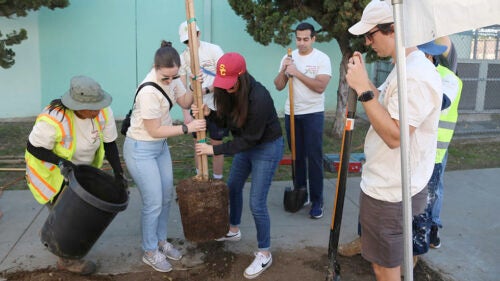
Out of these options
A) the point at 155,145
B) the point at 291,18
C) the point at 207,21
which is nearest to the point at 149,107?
the point at 155,145

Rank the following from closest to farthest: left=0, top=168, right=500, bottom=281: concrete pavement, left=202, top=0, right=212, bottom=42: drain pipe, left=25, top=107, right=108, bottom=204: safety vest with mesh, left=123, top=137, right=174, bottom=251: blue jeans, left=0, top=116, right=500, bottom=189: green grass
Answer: left=25, top=107, right=108, bottom=204: safety vest with mesh → left=123, top=137, right=174, bottom=251: blue jeans → left=0, top=168, right=500, bottom=281: concrete pavement → left=0, top=116, right=500, bottom=189: green grass → left=202, top=0, right=212, bottom=42: drain pipe

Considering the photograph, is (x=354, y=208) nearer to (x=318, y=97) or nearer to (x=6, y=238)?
(x=318, y=97)

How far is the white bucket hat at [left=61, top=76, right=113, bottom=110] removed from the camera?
3.12m


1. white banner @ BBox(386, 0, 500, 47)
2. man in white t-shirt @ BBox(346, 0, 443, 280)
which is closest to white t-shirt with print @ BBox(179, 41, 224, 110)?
man in white t-shirt @ BBox(346, 0, 443, 280)

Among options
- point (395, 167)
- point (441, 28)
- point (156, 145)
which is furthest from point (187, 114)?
point (441, 28)

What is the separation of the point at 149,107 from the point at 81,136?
0.52 meters

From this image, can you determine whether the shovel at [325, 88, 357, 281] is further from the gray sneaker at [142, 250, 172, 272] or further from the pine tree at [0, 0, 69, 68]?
the pine tree at [0, 0, 69, 68]

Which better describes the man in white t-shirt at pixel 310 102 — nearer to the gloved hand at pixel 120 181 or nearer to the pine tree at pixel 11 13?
the gloved hand at pixel 120 181

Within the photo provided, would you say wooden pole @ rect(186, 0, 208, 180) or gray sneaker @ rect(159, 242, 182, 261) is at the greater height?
wooden pole @ rect(186, 0, 208, 180)

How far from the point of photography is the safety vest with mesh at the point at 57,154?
3.16 meters

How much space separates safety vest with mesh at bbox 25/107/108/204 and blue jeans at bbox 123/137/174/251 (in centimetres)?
29

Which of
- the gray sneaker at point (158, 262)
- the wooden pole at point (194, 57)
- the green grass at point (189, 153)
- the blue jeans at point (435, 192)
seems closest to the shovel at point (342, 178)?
the blue jeans at point (435, 192)

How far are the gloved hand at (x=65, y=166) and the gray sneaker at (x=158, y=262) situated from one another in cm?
93

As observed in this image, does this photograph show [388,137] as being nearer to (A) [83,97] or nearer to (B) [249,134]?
(B) [249,134]
